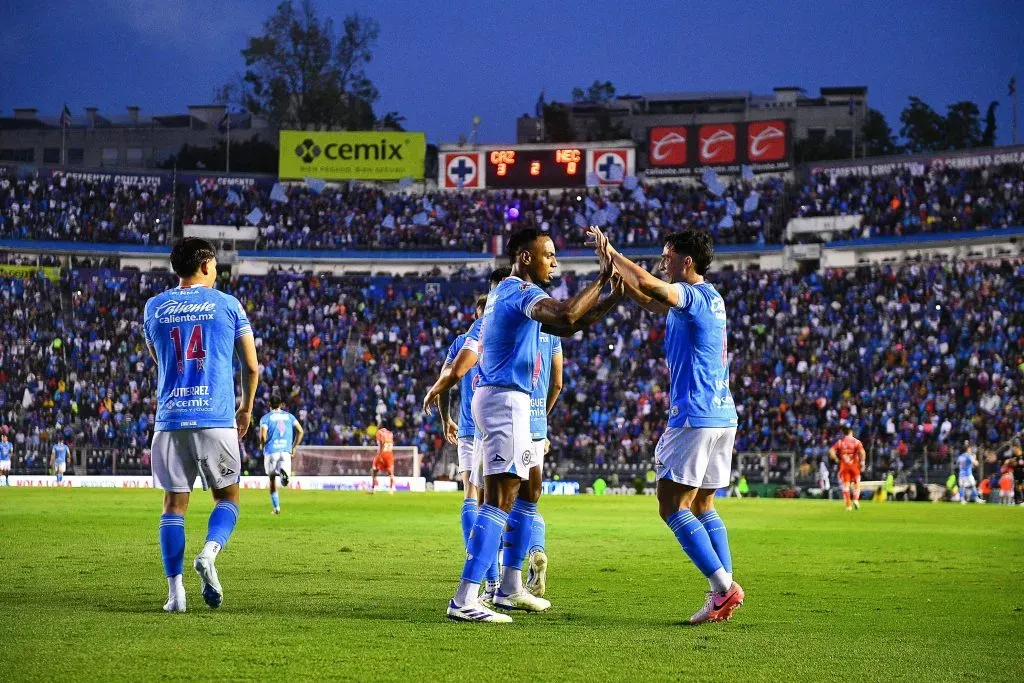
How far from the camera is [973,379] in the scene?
170 feet

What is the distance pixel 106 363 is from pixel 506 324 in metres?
55.0

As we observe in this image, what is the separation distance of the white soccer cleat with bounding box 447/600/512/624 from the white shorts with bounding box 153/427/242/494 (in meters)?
2.16

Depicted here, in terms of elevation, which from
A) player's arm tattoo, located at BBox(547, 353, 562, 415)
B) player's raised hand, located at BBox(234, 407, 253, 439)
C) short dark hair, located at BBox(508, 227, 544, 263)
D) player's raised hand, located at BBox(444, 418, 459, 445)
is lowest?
player's raised hand, located at BBox(444, 418, 459, 445)

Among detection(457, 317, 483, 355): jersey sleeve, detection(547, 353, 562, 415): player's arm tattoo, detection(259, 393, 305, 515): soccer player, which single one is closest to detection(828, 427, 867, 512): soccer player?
detection(259, 393, 305, 515): soccer player

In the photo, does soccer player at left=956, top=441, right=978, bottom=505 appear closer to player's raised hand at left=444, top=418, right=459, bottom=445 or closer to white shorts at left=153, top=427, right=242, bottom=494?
player's raised hand at left=444, top=418, right=459, bottom=445

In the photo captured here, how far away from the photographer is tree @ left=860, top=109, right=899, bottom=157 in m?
92.2

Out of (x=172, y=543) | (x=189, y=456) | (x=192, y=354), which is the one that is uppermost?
(x=192, y=354)

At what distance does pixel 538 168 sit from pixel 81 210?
1080 inches

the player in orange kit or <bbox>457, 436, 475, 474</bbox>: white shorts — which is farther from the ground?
<bbox>457, 436, 475, 474</bbox>: white shorts

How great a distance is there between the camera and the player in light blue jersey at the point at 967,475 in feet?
149

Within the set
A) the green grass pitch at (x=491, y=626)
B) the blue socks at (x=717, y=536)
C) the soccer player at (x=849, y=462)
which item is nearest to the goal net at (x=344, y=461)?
the soccer player at (x=849, y=462)

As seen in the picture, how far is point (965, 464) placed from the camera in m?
45.4

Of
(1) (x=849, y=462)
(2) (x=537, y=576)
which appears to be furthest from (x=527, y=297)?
(1) (x=849, y=462)

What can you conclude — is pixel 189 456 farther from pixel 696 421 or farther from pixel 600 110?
pixel 600 110
